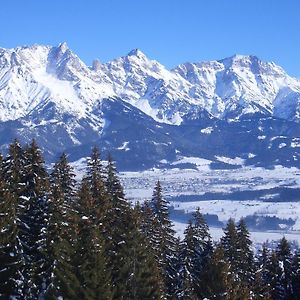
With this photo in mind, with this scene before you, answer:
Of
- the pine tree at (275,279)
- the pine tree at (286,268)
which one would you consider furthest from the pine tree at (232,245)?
the pine tree at (286,268)

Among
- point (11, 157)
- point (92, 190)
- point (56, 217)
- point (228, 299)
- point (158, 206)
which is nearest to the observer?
point (56, 217)

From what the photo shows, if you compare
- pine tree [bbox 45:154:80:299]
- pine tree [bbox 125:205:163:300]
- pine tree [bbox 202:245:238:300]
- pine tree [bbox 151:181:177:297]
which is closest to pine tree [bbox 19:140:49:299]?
pine tree [bbox 45:154:80:299]

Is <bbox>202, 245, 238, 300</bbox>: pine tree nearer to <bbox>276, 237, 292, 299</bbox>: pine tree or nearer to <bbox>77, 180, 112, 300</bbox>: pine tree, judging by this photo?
<bbox>77, 180, 112, 300</bbox>: pine tree

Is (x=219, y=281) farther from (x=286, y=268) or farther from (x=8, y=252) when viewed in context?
(x=286, y=268)

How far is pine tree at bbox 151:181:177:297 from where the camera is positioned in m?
46.9

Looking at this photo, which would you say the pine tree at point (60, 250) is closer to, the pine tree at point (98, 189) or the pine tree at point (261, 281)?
the pine tree at point (98, 189)

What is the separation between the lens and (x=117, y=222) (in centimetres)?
4269

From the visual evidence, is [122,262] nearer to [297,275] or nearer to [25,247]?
[25,247]

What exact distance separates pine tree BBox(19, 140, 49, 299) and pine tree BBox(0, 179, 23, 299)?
52.6 inches

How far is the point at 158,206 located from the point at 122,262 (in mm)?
14377

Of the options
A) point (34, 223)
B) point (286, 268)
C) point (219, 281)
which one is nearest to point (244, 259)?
point (286, 268)

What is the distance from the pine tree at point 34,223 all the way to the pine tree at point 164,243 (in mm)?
11200

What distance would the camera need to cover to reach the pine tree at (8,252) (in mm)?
31656

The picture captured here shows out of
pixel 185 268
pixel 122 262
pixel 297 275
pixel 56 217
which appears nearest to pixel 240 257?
pixel 297 275
